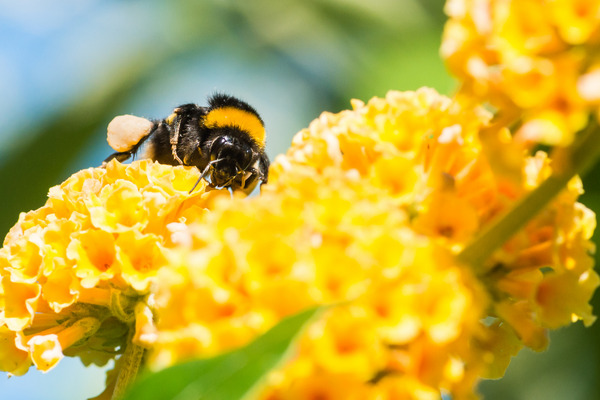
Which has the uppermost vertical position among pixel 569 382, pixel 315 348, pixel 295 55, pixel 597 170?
pixel 295 55

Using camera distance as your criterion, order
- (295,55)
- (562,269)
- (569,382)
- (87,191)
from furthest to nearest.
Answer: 1. (295,55)
2. (569,382)
3. (87,191)
4. (562,269)

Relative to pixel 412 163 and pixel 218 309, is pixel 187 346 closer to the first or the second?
pixel 218 309

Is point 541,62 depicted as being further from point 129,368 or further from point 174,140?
point 174,140

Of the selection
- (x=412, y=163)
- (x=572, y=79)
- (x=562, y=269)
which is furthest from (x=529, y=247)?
(x=572, y=79)

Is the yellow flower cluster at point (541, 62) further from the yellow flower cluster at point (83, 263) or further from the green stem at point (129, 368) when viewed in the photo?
the green stem at point (129, 368)

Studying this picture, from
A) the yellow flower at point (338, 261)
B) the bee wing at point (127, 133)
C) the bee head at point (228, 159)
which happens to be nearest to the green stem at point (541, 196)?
the yellow flower at point (338, 261)

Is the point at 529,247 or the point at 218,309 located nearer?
the point at 218,309

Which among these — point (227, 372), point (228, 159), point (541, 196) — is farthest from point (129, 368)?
point (541, 196)
